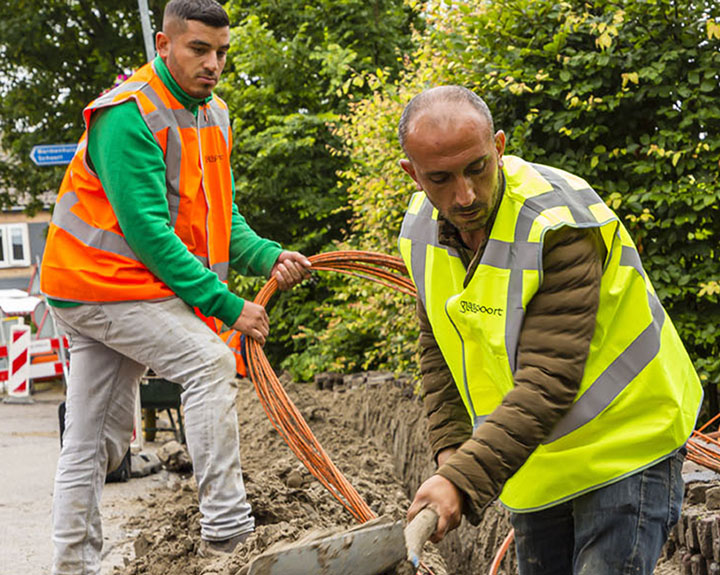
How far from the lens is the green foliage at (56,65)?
61.3 feet

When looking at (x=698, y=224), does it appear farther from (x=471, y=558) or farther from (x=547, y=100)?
(x=471, y=558)

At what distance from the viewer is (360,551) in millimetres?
2041

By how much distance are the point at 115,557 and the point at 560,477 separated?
3.28 metres

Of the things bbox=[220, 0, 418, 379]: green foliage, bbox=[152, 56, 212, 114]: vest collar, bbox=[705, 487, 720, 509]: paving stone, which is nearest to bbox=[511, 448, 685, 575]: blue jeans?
bbox=[705, 487, 720, 509]: paving stone

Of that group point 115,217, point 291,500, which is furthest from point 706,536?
point 115,217

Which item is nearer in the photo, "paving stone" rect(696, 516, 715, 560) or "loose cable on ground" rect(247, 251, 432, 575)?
"paving stone" rect(696, 516, 715, 560)

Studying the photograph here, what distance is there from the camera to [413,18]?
13.5 metres

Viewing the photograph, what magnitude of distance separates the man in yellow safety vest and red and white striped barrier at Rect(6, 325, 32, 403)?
1334cm

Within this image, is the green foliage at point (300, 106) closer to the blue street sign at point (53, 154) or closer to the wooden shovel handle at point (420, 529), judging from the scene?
the blue street sign at point (53, 154)

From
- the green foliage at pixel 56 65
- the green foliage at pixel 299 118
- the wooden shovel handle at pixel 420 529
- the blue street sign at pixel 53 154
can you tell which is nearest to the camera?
the wooden shovel handle at pixel 420 529

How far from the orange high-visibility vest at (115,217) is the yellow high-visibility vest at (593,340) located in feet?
5.55

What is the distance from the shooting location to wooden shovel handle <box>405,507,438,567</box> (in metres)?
1.96

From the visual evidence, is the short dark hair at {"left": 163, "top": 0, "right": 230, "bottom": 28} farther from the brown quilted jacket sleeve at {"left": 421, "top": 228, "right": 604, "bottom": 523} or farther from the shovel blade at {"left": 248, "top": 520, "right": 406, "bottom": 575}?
the shovel blade at {"left": 248, "top": 520, "right": 406, "bottom": 575}

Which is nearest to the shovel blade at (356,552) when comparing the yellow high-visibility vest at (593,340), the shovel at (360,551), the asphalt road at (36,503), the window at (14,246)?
the shovel at (360,551)
